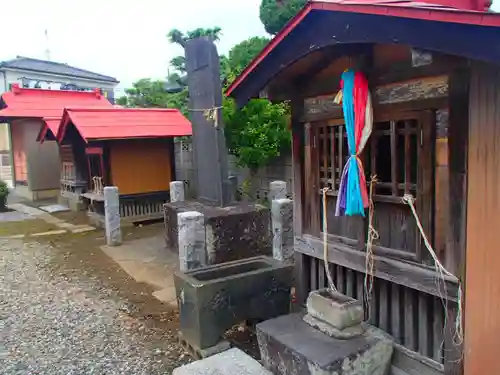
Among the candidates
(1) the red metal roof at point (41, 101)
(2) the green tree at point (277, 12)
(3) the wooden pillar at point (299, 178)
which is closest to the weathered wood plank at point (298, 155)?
(3) the wooden pillar at point (299, 178)

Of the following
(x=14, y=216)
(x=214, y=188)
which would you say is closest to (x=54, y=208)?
(x=14, y=216)

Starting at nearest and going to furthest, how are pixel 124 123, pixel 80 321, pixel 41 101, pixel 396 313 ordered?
1. pixel 396 313
2. pixel 80 321
3. pixel 124 123
4. pixel 41 101

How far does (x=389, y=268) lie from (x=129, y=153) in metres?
11.1

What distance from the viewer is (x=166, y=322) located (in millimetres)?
6109

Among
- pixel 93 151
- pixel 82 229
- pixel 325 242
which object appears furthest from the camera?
pixel 93 151

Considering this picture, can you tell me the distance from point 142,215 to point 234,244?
21.2 ft

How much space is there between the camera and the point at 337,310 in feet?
13.0

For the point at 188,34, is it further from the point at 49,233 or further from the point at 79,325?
the point at 79,325

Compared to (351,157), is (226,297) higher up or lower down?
lower down

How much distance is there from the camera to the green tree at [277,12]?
15023 millimetres

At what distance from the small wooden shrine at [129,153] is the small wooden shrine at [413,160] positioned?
9.33 metres

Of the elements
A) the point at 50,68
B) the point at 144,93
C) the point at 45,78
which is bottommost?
the point at 144,93

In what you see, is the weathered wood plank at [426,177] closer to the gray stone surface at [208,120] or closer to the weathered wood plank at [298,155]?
the weathered wood plank at [298,155]

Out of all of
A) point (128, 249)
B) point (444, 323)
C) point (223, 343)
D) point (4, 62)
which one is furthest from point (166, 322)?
point (4, 62)
